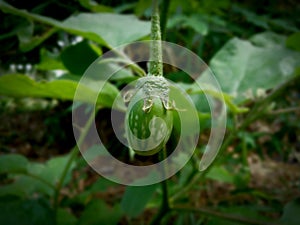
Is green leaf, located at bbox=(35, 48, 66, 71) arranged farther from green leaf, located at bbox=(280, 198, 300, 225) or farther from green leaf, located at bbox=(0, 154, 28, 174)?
green leaf, located at bbox=(280, 198, 300, 225)

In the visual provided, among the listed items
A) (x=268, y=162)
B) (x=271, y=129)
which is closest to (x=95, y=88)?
(x=268, y=162)

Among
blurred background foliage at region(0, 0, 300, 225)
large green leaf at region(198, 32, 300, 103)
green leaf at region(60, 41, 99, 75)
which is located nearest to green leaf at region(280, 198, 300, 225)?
blurred background foliage at region(0, 0, 300, 225)

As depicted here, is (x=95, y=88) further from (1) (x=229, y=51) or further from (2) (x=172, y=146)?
(1) (x=229, y=51)

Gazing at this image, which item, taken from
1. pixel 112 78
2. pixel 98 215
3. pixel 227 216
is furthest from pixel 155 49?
pixel 98 215

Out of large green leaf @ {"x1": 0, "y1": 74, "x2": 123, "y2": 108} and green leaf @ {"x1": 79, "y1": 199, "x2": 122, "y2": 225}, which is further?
green leaf @ {"x1": 79, "y1": 199, "x2": 122, "y2": 225}

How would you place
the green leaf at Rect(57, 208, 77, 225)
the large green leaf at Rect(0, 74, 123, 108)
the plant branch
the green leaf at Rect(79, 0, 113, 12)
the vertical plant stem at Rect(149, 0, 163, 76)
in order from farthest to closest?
the green leaf at Rect(57, 208, 77, 225)
the green leaf at Rect(79, 0, 113, 12)
the plant branch
the large green leaf at Rect(0, 74, 123, 108)
the vertical plant stem at Rect(149, 0, 163, 76)

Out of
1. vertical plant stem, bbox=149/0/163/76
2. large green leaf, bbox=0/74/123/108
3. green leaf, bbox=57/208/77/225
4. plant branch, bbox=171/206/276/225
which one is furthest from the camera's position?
green leaf, bbox=57/208/77/225

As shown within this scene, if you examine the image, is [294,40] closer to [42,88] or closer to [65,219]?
[42,88]

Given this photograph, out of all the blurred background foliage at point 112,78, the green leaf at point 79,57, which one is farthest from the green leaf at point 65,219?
the green leaf at point 79,57
